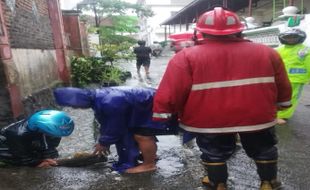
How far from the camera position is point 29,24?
7156mm

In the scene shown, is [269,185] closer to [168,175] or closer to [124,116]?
[168,175]

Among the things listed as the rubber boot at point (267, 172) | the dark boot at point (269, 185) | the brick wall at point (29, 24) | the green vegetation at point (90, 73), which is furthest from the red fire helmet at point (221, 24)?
the green vegetation at point (90, 73)

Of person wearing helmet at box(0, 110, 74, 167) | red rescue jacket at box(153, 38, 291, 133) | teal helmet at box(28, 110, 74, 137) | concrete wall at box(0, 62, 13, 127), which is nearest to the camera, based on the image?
red rescue jacket at box(153, 38, 291, 133)

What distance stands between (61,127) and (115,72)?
321 inches

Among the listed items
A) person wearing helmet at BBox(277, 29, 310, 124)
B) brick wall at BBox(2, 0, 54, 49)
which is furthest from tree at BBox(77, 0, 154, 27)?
person wearing helmet at BBox(277, 29, 310, 124)

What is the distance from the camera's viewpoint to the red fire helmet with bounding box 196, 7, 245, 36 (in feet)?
9.43

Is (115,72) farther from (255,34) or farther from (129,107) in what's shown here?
(129,107)

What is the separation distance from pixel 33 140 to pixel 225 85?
2.32 metres

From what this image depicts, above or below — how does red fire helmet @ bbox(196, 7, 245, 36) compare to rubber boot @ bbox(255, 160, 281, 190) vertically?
above

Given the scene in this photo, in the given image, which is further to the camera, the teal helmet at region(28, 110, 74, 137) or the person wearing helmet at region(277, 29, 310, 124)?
the person wearing helmet at region(277, 29, 310, 124)

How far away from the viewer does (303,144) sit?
4.80 m

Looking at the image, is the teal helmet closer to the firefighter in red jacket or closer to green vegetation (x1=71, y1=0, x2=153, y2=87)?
the firefighter in red jacket

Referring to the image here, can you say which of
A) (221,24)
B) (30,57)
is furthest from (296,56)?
(30,57)

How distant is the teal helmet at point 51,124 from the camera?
3629 mm
